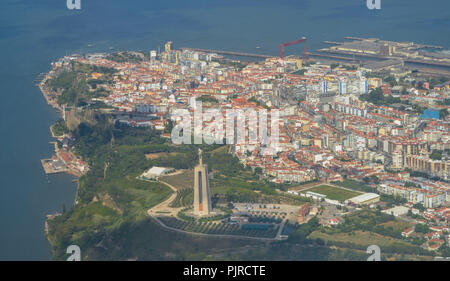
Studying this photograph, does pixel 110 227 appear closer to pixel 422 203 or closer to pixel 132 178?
pixel 132 178

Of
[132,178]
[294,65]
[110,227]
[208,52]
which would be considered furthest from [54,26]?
[110,227]
